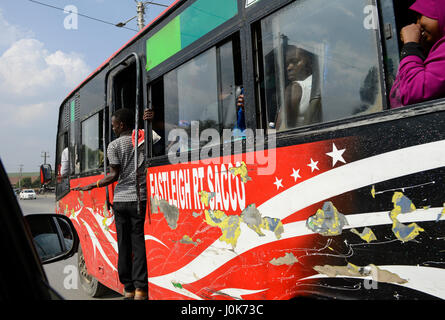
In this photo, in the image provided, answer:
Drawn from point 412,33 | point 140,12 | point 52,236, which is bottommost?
point 52,236

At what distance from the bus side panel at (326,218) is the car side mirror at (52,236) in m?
1.03

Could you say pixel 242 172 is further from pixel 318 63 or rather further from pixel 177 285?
pixel 177 285

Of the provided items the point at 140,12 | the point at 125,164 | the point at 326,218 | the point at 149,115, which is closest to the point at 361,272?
→ the point at 326,218

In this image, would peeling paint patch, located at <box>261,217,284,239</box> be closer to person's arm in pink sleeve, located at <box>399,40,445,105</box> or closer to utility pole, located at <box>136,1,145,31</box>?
person's arm in pink sleeve, located at <box>399,40,445,105</box>

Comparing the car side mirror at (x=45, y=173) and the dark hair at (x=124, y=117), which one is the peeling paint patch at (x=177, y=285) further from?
the car side mirror at (x=45, y=173)

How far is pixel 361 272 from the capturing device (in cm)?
176

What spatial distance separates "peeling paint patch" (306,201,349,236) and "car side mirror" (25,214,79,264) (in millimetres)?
1206

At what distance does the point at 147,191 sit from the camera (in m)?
3.57

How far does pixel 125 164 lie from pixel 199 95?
1.33m

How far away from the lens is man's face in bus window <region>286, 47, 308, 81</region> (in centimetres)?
218
